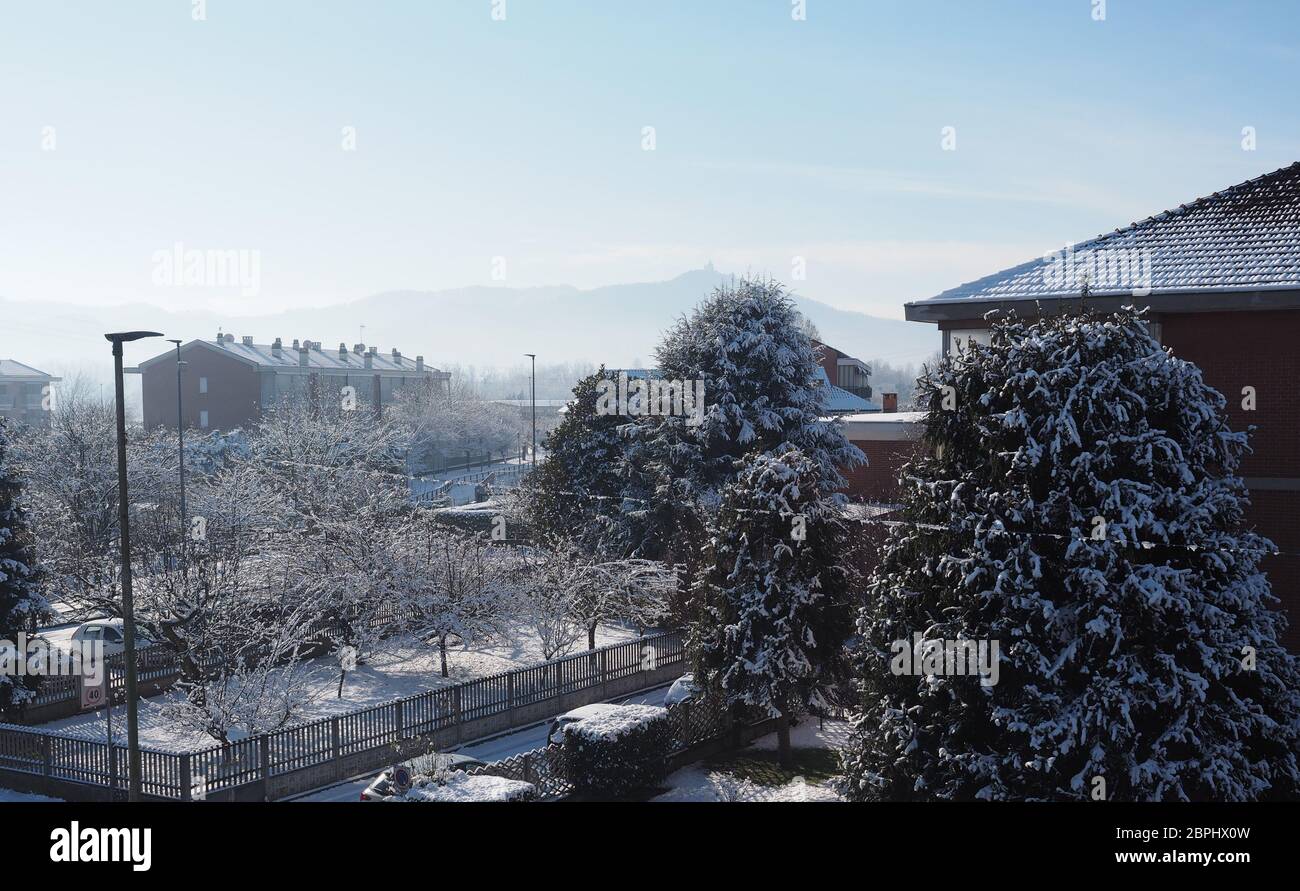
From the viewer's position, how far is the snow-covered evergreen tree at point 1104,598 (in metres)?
11.0

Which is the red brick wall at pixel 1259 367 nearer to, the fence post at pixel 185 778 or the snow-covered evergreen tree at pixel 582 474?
the fence post at pixel 185 778

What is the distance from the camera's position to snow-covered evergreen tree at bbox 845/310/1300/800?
11.0m

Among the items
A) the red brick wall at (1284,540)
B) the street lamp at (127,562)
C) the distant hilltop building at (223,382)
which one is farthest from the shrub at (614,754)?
the distant hilltop building at (223,382)

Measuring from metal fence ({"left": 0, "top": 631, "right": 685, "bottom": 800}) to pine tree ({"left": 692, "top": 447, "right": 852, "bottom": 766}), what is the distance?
527 cm

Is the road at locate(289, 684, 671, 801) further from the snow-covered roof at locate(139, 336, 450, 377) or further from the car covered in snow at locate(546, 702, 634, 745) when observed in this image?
the snow-covered roof at locate(139, 336, 450, 377)

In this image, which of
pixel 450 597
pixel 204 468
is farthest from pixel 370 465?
pixel 450 597

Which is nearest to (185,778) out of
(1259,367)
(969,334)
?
(969,334)

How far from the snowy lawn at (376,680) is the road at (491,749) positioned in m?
2.55

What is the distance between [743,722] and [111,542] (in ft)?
74.6

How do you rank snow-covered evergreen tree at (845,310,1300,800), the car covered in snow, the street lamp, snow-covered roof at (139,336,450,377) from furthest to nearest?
snow-covered roof at (139,336,450,377)
the car covered in snow
the street lamp
snow-covered evergreen tree at (845,310,1300,800)

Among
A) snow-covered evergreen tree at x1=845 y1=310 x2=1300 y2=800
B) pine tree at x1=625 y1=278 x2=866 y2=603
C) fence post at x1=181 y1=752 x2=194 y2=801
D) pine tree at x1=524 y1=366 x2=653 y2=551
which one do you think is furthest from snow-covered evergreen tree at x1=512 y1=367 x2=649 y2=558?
snow-covered evergreen tree at x1=845 y1=310 x2=1300 y2=800

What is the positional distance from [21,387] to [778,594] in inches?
3482

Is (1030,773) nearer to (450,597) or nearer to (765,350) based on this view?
(450,597)

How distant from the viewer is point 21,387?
3482 inches
